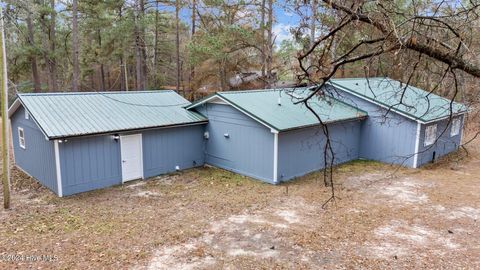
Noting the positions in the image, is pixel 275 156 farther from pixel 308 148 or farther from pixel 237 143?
pixel 308 148

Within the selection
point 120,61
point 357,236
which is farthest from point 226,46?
point 357,236

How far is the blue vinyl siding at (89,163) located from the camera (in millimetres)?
9656

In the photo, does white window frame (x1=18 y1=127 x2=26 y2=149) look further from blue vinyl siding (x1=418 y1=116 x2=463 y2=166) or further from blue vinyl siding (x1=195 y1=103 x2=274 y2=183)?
blue vinyl siding (x1=418 y1=116 x2=463 y2=166)

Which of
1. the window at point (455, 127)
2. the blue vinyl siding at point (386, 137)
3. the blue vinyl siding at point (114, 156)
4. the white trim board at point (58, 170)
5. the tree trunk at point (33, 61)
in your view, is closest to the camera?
the white trim board at point (58, 170)

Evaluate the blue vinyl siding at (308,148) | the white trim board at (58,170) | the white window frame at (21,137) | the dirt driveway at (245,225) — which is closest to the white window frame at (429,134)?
the dirt driveway at (245,225)

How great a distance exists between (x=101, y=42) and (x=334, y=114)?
18807mm

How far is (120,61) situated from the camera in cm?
2833

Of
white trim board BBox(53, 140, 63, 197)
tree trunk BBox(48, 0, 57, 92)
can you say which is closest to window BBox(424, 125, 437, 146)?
white trim board BBox(53, 140, 63, 197)

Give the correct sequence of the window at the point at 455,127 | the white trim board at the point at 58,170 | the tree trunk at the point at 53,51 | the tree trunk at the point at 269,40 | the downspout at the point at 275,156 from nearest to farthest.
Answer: the white trim board at the point at 58,170
the downspout at the point at 275,156
the window at the point at 455,127
the tree trunk at the point at 269,40
the tree trunk at the point at 53,51

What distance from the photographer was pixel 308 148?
12.1 m

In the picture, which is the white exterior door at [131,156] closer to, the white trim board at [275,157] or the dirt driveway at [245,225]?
the dirt driveway at [245,225]

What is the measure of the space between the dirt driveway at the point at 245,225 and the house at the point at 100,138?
0.55 metres

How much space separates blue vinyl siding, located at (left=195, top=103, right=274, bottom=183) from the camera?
11117mm

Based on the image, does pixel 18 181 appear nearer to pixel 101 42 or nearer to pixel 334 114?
pixel 334 114
